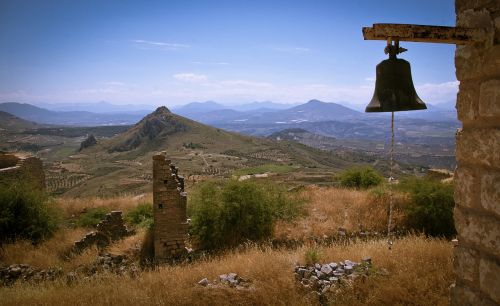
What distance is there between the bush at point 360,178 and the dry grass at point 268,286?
10382 millimetres

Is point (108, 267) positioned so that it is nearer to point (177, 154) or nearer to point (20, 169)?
point (20, 169)

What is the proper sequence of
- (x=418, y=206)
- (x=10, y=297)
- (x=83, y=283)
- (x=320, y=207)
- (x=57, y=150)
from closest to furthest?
(x=10, y=297) → (x=83, y=283) → (x=418, y=206) → (x=320, y=207) → (x=57, y=150)

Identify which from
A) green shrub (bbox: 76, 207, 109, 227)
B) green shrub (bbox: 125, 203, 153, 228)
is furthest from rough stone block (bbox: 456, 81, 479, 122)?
green shrub (bbox: 76, 207, 109, 227)

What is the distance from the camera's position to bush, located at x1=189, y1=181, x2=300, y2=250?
33.6 feet

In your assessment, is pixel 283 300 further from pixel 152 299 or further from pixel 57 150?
pixel 57 150

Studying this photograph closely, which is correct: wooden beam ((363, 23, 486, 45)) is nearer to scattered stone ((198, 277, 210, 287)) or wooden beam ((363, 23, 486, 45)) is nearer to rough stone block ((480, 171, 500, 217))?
rough stone block ((480, 171, 500, 217))

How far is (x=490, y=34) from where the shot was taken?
2672 millimetres

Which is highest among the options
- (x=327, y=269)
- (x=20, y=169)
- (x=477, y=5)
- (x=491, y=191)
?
(x=477, y=5)

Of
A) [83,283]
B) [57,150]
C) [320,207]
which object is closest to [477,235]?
[83,283]

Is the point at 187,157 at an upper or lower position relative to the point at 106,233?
lower

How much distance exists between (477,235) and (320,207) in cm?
1018

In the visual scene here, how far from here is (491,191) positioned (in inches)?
107

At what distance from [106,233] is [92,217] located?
2675 millimetres

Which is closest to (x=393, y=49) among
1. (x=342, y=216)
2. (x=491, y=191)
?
(x=491, y=191)
